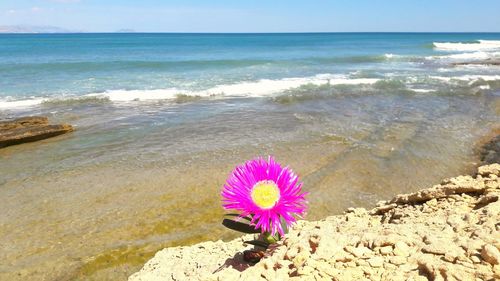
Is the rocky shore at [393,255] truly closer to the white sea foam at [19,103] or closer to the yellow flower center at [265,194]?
the yellow flower center at [265,194]

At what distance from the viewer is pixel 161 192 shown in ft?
22.0

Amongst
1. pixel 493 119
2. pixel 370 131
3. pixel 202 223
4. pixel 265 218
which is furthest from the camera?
pixel 493 119

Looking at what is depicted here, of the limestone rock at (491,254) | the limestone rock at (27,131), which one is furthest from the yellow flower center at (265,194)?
the limestone rock at (27,131)

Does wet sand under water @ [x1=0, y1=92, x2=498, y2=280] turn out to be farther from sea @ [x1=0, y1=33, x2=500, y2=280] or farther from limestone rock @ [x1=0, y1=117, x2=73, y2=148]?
limestone rock @ [x1=0, y1=117, x2=73, y2=148]

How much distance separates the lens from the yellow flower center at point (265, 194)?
6.50 feet

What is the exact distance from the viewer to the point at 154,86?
69.3 feet

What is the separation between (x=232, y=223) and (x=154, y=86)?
19862 millimetres

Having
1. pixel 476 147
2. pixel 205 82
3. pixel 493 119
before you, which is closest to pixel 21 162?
pixel 476 147

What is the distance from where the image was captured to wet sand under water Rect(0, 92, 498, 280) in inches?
195

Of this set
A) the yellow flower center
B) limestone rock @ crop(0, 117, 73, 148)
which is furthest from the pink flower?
limestone rock @ crop(0, 117, 73, 148)

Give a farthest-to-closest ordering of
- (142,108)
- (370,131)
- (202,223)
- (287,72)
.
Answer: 1. (287,72)
2. (142,108)
3. (370,131)
4. (202,223)

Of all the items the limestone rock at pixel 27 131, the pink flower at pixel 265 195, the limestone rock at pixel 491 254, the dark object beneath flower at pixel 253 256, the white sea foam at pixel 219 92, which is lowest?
the white sea foam at pixel 219 92

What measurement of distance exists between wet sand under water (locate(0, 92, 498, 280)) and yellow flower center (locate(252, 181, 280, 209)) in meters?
3.12

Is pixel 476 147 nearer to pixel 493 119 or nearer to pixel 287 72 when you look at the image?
pixel 493 119
